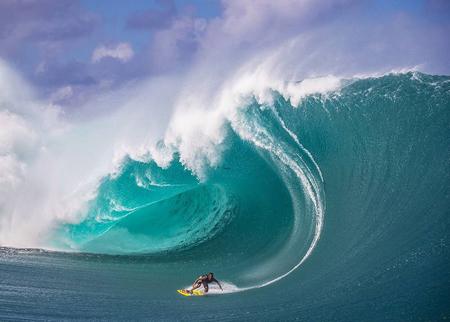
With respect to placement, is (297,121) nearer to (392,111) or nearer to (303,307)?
(392,111)

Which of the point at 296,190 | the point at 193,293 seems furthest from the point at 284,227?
the point at 193,293

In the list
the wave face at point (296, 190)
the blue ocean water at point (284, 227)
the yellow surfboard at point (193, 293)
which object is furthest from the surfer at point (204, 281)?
the wave face at point (296, 190)

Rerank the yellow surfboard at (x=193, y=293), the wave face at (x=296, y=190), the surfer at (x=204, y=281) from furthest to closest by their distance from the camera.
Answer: the wave face at (x=296, y=190)
the surfer at (x=204, y=281)
the yellow surfboard at (x=193, y=293)

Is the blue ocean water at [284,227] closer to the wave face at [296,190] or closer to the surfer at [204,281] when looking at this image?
the wave face at [296,190]

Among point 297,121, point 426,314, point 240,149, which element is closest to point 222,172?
point 240,149

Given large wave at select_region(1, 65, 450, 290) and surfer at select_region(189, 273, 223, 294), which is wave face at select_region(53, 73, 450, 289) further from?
surfer at select_region(189, 273, 223, 294)

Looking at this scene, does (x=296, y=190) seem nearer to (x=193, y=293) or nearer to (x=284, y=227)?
(x=284, y=227)
